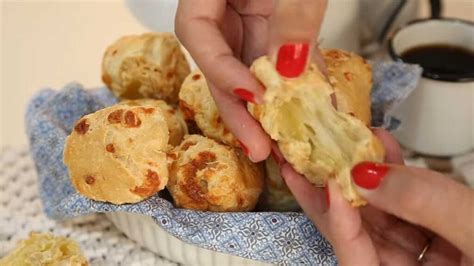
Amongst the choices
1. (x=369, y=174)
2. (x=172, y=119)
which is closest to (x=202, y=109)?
(x=172, y=119)

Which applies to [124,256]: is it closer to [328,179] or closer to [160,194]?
[160,194]

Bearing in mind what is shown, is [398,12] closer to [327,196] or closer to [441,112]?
[441,112]

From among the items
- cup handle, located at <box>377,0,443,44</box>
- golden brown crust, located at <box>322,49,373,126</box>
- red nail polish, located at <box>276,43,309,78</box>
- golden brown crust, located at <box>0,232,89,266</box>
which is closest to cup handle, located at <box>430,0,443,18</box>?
cup handle, located at <box>377,0,443,44</box>

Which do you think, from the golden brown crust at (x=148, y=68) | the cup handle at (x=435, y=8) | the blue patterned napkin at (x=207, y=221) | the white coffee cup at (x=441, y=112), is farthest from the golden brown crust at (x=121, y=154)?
the cup handle at (x=435, y=8)

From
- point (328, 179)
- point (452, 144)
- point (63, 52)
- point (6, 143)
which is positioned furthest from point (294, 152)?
point (63, 52)

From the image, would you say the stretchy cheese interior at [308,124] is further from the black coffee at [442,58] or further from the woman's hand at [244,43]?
the black coffee at [442,58]

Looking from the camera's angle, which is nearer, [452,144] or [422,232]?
[422,232]
